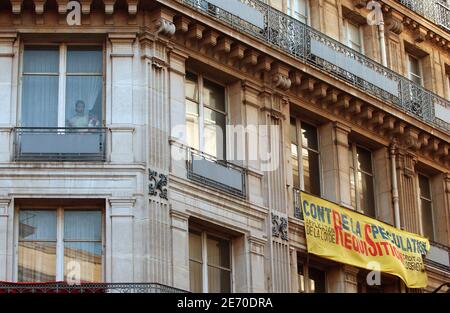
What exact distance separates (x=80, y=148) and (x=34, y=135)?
941mm

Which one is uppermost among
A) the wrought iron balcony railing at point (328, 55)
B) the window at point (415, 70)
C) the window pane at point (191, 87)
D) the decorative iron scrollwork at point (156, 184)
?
the window at point (415, 70)

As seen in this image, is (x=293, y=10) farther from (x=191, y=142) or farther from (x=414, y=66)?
(x=191, y=142)

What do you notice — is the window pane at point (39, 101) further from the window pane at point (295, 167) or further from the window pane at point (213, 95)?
the window pane at point (295, 167)

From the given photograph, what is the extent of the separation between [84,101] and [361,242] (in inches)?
294

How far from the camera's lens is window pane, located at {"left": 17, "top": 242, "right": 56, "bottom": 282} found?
26.1 meters

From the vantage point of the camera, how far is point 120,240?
86.0 ft

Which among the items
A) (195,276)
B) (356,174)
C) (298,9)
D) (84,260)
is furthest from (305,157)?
(84,260)

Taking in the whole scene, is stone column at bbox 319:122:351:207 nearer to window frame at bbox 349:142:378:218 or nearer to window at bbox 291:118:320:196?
window at bbox 291:118:320:196

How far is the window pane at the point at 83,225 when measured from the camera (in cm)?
2659

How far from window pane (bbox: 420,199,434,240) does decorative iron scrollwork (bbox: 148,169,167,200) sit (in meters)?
9.59

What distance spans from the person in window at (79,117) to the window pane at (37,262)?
252 centimetres

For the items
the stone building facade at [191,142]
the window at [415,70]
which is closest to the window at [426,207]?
Answer: the stone building facade at [191,142]

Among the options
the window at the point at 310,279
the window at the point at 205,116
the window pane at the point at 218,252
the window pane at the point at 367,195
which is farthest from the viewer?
the window pane at the point at 367,195

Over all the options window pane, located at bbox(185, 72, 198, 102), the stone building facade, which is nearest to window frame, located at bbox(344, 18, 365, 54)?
the stone building facade
